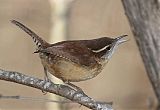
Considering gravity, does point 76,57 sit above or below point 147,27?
below

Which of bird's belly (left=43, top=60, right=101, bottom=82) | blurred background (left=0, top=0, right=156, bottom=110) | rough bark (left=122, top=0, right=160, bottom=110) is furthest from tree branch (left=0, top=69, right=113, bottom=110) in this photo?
blurred background (left=0, top=0, right=156, bottom=110)

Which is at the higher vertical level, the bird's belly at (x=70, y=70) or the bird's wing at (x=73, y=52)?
the bird's wing at (x=73, y=52)

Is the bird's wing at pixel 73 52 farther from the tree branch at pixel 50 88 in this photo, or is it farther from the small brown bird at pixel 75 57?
the tree branch at pixel 50 88

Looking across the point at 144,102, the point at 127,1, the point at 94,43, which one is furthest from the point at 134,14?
the point at 144,102

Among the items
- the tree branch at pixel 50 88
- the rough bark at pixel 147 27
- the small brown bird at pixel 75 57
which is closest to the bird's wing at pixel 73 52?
the small brown bird at pixel 75 57

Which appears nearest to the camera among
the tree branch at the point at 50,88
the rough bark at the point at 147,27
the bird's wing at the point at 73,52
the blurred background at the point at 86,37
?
the tree branch at the point at 50,88

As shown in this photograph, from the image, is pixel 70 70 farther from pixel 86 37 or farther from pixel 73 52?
pixel 86 37

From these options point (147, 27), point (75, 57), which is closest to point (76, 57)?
point (75, 57)
